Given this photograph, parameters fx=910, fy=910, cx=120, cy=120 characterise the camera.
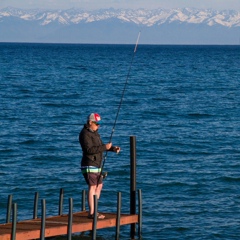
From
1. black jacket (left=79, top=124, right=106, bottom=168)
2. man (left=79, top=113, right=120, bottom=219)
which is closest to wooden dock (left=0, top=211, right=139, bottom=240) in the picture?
man (left=79, top=113, right=120, bottom=219)

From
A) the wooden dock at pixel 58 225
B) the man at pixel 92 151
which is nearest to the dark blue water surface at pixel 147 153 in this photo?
the wooden dock at pixel 58 225

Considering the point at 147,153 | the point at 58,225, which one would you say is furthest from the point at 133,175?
the point at 147,153

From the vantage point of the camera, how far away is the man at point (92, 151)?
15.9 m

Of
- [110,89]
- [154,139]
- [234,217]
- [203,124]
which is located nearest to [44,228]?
[234,217]

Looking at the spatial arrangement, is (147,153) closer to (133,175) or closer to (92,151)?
(133,175)

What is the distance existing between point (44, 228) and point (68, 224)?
1.91ft

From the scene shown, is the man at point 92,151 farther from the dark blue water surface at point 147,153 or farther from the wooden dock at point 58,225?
the dark blue water surface at point 147,153

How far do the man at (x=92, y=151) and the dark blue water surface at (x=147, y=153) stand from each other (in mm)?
2206

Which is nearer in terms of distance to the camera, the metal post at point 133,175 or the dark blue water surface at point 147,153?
the metal post at point 133,175

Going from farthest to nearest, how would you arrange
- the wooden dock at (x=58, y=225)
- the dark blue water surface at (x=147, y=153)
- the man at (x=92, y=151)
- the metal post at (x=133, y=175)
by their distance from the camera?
the dark blue water surface at (x=147, y=153), the metal post at (x=133, y=175), the man at (x=92, y=151), the wooden dock at (x=58, y=225)

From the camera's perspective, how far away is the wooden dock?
50.3 feet

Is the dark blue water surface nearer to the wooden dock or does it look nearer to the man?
the wooden dock

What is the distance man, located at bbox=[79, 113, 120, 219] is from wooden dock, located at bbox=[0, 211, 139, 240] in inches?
14.7

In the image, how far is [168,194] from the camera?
22703mm
